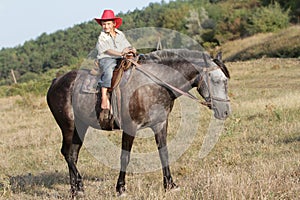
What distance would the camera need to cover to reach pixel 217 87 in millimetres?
6082

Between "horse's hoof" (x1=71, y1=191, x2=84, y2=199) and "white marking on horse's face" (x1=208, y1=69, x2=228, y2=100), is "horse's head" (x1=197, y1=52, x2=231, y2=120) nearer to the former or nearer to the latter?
"white marking on horse's face" (x1=208, y1=69, x2=228, y2=100)

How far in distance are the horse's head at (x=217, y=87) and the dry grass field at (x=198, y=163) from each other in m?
0.89

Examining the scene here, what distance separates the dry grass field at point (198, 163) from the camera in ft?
16.4

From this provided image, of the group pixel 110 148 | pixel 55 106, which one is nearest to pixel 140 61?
pixel 55 106

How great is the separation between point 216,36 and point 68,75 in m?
51.1

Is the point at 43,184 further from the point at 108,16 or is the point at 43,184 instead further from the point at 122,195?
the point at 108,16

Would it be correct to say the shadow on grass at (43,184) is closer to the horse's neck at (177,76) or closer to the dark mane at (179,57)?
the horse's neck at (177,76)

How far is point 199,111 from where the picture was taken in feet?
45.8

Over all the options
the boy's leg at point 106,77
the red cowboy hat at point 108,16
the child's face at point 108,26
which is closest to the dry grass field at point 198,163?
the boy's leg at point 106,77

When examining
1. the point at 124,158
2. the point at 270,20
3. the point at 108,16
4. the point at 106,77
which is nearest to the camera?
the point at 106,77

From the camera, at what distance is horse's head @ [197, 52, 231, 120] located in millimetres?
6062

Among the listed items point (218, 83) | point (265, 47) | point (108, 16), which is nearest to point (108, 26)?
point (108, 16)

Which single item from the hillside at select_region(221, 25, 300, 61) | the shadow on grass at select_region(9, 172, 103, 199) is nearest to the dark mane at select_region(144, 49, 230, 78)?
the shadow on grass at select_region(9, 172, 103, 199)

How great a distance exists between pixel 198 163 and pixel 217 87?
2.45 meters
